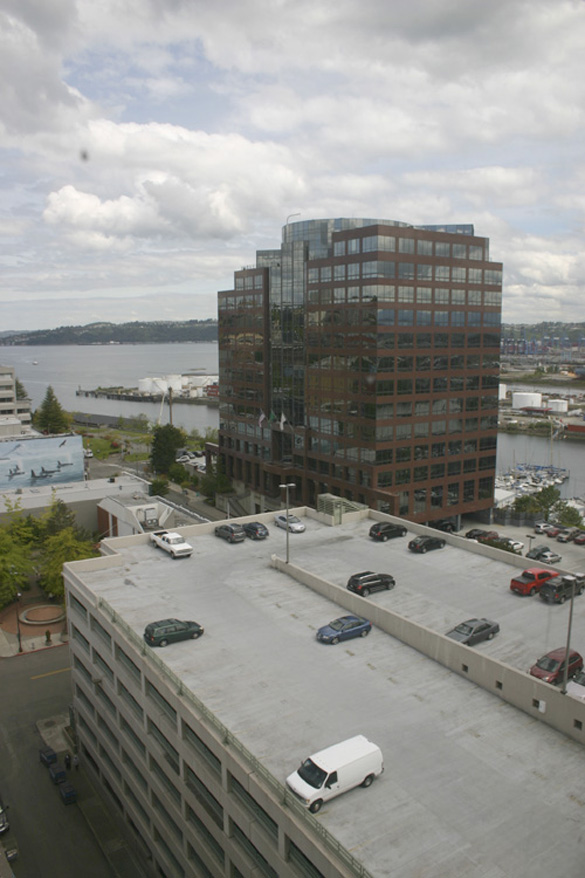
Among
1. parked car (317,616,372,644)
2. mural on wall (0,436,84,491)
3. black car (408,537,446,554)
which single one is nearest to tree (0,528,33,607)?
mural on wall (0,436,84,491)

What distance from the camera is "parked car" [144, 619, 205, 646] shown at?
23.6 meters

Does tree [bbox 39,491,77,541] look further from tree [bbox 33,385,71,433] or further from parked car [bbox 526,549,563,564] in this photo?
tree [bbox 33,385,71,433]

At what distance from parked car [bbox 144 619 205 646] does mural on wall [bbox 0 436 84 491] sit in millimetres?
56386

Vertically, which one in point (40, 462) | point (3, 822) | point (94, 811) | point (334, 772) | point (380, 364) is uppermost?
point (380, 364)

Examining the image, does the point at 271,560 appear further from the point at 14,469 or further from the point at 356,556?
the point at 14,469

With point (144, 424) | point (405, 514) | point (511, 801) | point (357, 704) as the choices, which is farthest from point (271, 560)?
point (144, 424)

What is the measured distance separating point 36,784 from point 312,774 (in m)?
21.5

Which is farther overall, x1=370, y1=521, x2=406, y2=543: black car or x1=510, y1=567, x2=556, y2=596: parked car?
x1=370, y1=521, x2=406, y2=543: black car

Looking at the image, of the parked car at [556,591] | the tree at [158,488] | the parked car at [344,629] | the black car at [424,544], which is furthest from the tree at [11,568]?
the parked car at [556,591]

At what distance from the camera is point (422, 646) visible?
2305 centimetres

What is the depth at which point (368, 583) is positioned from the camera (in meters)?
28.7

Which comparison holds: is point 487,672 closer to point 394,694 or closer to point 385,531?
point 394,694

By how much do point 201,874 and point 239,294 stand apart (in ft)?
204

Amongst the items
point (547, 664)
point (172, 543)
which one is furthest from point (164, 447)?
point (547, 664)
